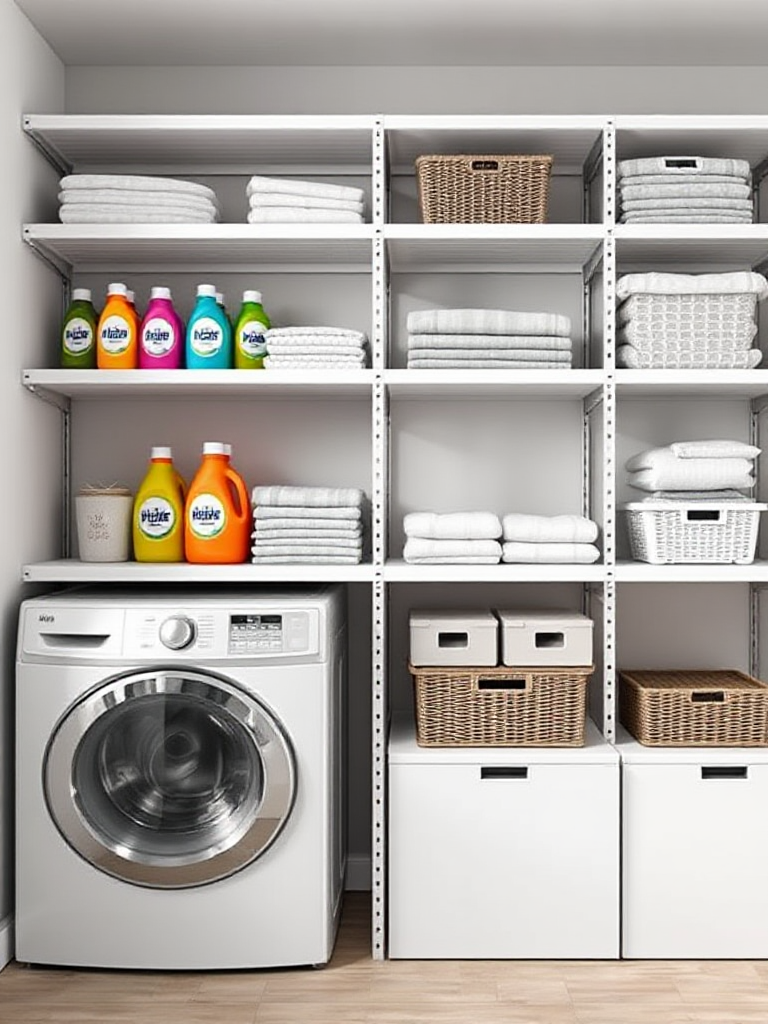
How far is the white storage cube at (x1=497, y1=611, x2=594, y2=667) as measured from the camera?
9.12 ft

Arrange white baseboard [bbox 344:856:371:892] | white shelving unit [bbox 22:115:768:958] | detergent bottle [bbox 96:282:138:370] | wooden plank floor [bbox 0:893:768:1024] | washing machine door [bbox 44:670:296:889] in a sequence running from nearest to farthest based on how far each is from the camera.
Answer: wooden plank floor [bbox 0:893:768:1024] → washing machine door [bbox 44:670:296:889] → white shelving unit [bbox 22:115:768:958] → detergent bottle [bbox 96:282:138:370] → white baseboard [bbox 344:856:371:892]

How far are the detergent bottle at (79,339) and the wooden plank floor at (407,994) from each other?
4.94 feet

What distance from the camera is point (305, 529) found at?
283 cm

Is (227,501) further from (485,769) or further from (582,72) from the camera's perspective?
(582,72)

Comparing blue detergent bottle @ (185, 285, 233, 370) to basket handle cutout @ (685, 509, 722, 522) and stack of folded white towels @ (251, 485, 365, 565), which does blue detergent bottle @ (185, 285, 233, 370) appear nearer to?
stack of folded white towels @ (251, 485, 365, 565)

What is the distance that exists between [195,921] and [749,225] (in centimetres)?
216

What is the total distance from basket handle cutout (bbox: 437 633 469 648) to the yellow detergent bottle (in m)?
0.70

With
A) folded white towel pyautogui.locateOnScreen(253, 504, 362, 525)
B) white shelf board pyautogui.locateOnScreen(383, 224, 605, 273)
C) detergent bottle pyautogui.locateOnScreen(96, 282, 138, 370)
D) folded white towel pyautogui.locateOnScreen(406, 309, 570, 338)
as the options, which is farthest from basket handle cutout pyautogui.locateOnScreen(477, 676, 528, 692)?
detergent bottle pyautogui.locateOnScreen(96, 282, 138, 370)

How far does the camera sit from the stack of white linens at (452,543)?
9.21 ft

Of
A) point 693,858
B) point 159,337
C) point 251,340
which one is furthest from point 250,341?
point 693,858

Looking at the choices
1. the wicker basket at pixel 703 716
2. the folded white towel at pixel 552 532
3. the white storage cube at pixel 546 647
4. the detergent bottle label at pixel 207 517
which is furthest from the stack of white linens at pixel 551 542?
the detergent bottle label at pixel 207 517

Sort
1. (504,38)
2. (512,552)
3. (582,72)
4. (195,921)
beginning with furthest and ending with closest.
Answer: (582,72), (504,38), (512,552), (195,921)

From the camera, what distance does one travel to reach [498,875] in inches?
106

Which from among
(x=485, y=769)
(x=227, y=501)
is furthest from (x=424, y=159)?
(x=485, y=769)
